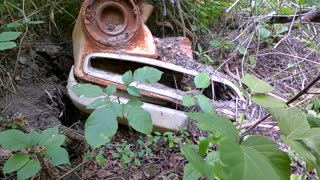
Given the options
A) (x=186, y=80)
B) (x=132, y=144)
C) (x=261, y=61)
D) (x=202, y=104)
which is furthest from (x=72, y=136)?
(x=261, y=61)

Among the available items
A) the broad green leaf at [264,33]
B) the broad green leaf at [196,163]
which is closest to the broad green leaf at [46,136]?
the broad green leaf at [196,163]

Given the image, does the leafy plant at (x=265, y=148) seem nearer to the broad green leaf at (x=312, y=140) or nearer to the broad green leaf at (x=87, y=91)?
the broad green leaf at (x=312, y=140)

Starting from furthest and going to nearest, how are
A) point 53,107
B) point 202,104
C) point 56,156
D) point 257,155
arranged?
point 53,107 < point 202,104 < point 56,156 < point 257,155

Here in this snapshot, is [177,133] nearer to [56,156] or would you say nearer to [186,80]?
[186,80]

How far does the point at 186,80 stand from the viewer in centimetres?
212

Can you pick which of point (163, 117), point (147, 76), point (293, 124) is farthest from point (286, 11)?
point (293, 124)

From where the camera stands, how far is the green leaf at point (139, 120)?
1.04 metres

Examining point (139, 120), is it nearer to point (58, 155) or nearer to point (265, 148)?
point (58, 155)

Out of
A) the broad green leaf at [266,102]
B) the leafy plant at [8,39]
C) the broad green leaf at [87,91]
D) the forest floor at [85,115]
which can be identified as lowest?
the forest floor at [85,115]

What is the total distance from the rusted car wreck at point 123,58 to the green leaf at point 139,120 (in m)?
0.73

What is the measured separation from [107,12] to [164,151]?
88 cm

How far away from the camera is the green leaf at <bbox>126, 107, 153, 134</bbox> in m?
1.04

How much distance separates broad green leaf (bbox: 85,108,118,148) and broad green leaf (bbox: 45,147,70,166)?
128mm

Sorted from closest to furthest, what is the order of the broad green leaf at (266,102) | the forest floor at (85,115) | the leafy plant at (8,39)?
the broad green leaf at (266,102), the leafy plant at (8,39), the forest floor at (85,115)
